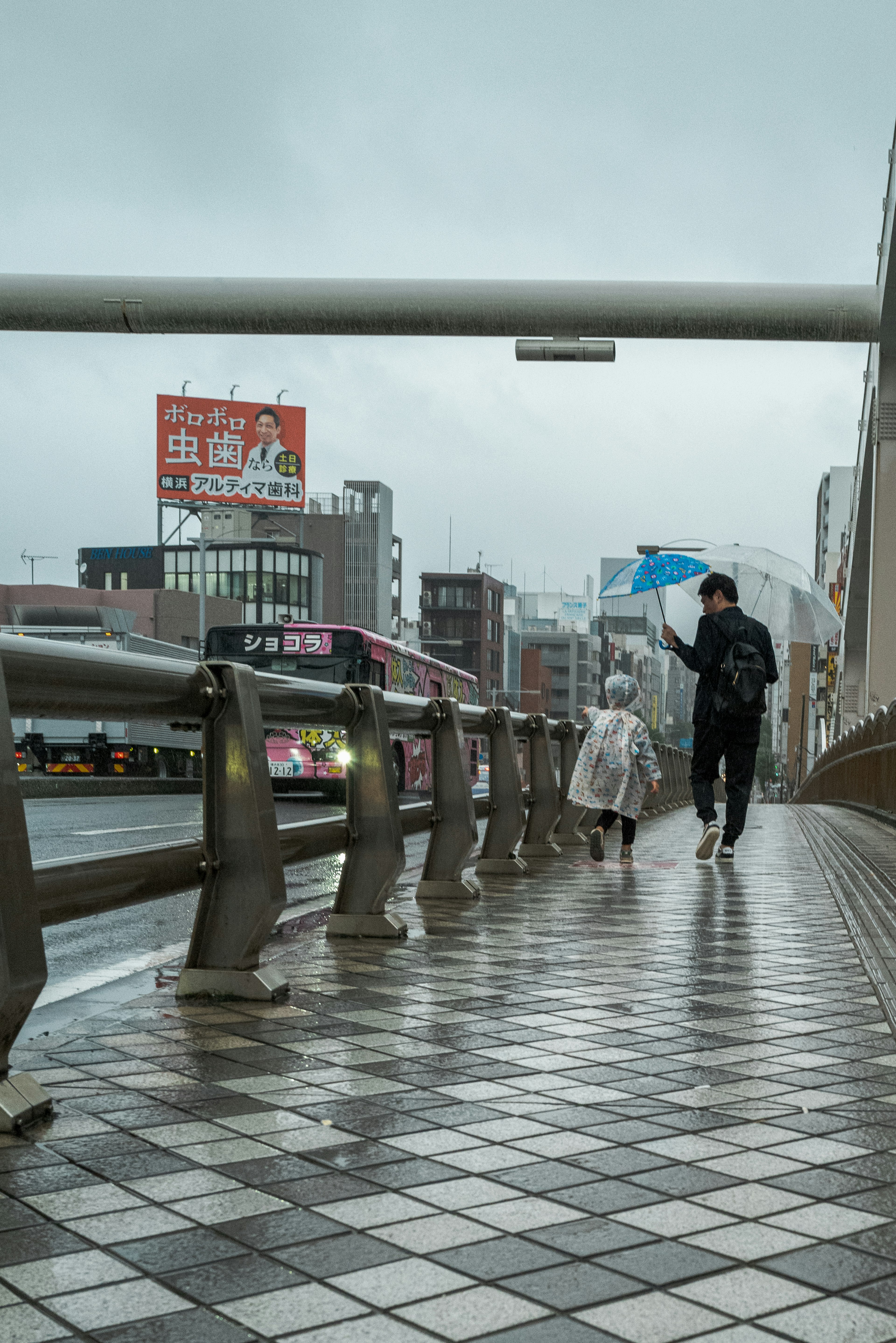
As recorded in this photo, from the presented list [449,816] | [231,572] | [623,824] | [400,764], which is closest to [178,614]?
[231,572]

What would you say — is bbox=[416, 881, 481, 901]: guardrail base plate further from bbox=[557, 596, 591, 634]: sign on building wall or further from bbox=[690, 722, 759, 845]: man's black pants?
bbox=[557, 596, 591, 634]: sign on building wall

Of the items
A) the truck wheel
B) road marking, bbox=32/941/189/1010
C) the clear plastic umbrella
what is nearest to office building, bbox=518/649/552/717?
the truck wheel

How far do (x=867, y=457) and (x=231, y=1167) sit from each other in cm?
3180

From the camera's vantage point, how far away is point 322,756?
922 inches

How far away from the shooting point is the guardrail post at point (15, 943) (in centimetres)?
282

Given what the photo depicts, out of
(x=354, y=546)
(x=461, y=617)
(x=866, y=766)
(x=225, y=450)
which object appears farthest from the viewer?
(x=461, y=617)

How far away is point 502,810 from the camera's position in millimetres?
8930

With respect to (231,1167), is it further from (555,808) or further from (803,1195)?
(555,808)

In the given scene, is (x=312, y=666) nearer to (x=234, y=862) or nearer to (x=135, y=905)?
(x=135, y=905)

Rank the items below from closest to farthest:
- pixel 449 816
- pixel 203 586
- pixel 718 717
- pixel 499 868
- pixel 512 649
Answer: pixel 449 816, pixel 499 868, pixel 718 717, pixel 203 586, pixel 512 649

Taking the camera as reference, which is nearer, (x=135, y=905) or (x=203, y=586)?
(x=135, y=905)

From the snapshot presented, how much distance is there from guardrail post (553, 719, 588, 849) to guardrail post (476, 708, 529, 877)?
257 centimetres

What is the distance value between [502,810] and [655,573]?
8.43m

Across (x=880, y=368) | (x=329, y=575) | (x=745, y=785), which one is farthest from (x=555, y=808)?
(x=329, y=575)
